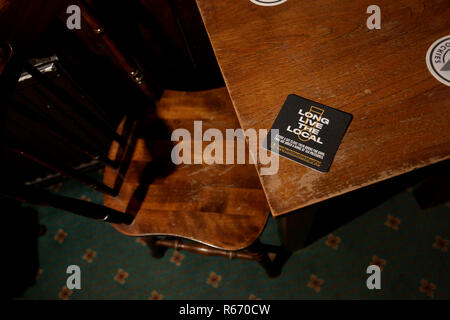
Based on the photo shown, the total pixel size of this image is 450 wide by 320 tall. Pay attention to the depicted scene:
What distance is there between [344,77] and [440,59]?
26 centimetres

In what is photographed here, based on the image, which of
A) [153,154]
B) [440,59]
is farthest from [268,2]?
[153,154]

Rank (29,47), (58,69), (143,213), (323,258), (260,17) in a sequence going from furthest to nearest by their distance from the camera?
(323,258)
(58,69)
(143,213)
(260,17)
(29,47)

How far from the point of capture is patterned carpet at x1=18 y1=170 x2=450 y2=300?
149cm

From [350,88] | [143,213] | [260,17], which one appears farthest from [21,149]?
[350,88]

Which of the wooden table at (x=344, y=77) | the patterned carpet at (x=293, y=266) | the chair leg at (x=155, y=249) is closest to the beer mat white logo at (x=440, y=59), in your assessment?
the wooden table at (x=344, y=77)

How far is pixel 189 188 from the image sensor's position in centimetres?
106

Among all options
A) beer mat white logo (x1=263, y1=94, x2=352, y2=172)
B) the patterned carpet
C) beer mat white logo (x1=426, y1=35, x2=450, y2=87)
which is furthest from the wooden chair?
beer mat white logo (x1=426, y1=35, x2=450, y2=87)

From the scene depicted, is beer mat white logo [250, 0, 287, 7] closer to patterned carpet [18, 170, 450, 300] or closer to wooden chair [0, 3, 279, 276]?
wooden chair [0, 3, 279, 276]

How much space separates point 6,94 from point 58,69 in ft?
1.98

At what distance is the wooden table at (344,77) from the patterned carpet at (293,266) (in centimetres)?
95

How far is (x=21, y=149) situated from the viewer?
0.76 meters

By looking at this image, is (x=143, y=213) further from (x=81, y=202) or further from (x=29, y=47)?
(x=29, y=47)

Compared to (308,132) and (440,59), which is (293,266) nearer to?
(308,132)

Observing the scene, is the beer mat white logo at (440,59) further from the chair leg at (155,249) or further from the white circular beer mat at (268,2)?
the chair leg at (155,249)
